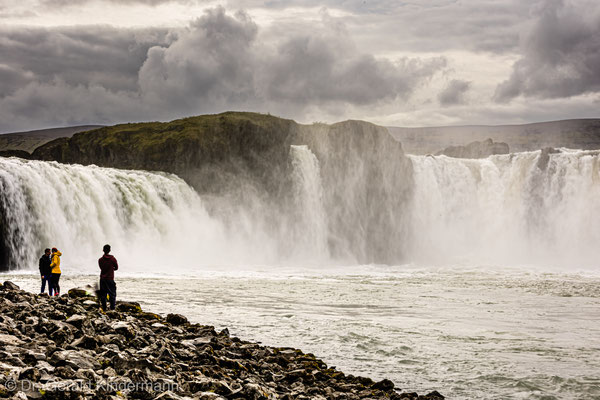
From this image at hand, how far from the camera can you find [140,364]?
8.94 meters

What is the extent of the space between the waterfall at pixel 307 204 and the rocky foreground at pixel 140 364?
4874cm

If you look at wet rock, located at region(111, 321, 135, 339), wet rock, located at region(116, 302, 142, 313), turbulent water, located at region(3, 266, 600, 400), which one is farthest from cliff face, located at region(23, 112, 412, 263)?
wet rock, located at region(111, 321, 135, 339)

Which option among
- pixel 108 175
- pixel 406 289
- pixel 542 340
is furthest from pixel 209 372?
pixel 108 175

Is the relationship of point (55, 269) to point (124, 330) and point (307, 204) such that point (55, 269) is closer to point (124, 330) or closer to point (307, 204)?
point (124, 330)

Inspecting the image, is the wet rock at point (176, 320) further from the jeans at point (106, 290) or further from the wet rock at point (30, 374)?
the wet rock at point (30, 374)

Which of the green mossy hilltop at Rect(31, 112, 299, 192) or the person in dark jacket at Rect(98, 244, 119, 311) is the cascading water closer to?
the green mossy hilltop at Rect(31, 112, 299, 192)

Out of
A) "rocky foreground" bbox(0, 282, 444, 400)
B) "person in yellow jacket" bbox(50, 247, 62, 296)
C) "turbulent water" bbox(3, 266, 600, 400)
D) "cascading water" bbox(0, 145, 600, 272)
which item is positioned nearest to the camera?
"rocky foreground" bbox(0, 282, 444, 400)

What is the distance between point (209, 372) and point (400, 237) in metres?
64.3

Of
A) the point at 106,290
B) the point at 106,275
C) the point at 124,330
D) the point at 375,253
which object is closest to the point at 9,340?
the point at 124,330

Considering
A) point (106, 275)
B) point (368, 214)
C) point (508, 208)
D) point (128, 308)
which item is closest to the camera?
point (106, 275)

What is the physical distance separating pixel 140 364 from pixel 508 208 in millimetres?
67644

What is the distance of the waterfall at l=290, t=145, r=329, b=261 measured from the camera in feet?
207

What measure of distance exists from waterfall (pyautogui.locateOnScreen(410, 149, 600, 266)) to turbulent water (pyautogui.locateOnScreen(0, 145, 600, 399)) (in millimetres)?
160

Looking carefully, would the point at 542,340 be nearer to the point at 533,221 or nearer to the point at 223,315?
the point at 223,315
